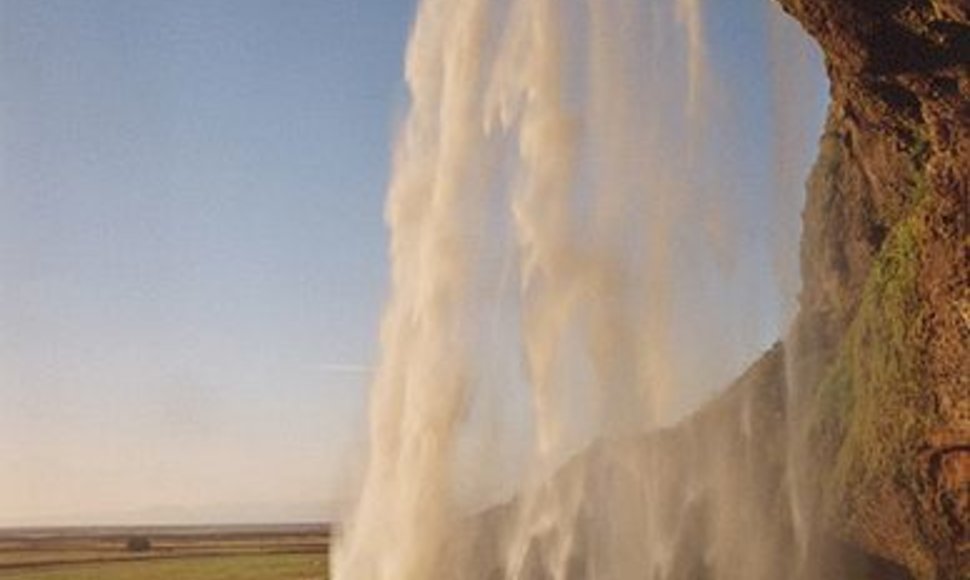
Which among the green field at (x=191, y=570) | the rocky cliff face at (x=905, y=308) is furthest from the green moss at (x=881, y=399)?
the green field at (x=191, y=570)

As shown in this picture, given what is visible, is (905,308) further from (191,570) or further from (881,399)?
(191,570)

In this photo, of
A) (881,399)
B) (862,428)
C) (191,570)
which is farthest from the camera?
(191,570)

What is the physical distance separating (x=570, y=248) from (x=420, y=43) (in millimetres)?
9706

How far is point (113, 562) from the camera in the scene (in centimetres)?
9381

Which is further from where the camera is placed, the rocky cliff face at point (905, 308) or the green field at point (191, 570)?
the green field at point (191, 570)

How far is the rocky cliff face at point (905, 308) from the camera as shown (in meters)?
29.9

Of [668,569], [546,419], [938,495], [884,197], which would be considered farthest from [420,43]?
[938,495]

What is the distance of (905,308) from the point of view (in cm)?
3500

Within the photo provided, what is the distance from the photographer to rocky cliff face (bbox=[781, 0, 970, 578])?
29906 millimetres

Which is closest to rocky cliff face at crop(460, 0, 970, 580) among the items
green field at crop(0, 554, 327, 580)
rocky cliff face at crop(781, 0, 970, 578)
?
rocky cliff face at crop(781, 0, 970, 578)

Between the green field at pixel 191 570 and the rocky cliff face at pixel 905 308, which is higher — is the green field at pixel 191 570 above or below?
below

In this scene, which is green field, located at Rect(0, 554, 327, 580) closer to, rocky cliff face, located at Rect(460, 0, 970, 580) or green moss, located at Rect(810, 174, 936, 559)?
rocky cliff face, located at Rect(460, 0, 970, 580)

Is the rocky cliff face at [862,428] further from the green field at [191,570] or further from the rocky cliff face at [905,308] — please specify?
the green field at [191,570]

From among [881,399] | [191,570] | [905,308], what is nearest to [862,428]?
[881,399]
